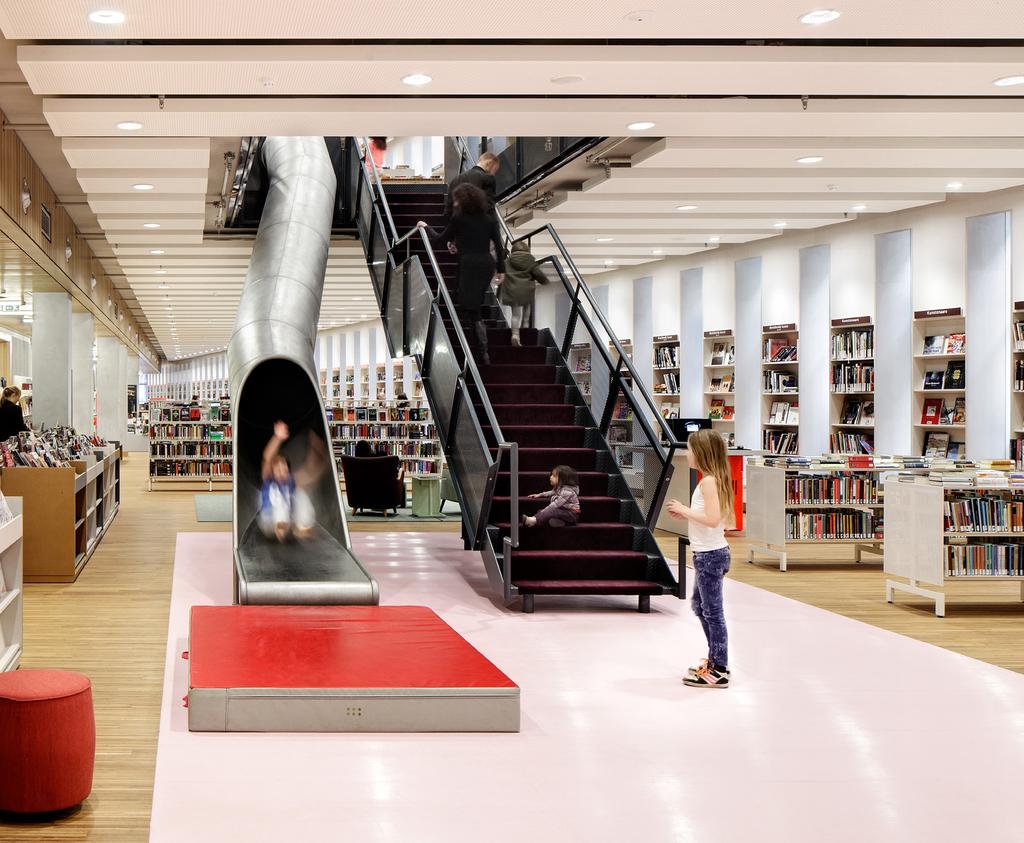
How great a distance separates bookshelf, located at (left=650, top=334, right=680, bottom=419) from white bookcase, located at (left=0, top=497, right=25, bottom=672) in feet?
38.2

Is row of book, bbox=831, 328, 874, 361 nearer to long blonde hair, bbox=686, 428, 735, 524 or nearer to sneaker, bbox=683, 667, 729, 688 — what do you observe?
long blonde hair, bbox=686, 428, 735, 524

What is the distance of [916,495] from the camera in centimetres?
840

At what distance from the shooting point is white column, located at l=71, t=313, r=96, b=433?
53.5 ft

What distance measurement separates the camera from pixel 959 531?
321 inches

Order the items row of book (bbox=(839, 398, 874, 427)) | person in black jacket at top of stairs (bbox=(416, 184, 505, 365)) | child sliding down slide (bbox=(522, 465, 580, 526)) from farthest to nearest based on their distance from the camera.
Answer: row of book (bbox=(839, 398, 874, 427))
person in black jacket at top of stairs (bbox=(416, 184, 505, 365))
child sliding down slide (bbox=(522, 465, 580, 526))

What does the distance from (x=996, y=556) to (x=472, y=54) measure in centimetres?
527

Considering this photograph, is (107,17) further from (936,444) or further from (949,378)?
(936,444)

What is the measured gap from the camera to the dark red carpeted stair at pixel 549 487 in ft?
26.7

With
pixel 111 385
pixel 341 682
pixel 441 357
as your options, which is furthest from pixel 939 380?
pixel 111 385

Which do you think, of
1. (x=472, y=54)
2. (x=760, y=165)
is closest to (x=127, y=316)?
(x=760, y=165)

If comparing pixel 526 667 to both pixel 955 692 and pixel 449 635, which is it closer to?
pixel 449 635

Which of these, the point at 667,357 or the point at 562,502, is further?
the point at 667,357

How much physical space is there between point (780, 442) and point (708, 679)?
8852mm

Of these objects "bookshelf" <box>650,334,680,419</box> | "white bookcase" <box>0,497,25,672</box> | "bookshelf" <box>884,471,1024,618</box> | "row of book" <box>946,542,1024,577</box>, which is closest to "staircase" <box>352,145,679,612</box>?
"bookshelf" <box>884,471,1024,618</box>
